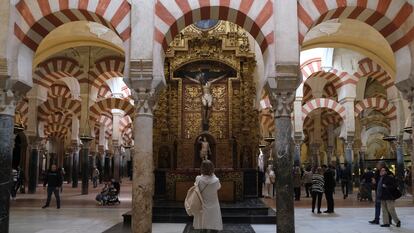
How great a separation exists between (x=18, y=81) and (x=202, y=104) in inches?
202

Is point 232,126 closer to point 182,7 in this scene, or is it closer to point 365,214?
point 365,214

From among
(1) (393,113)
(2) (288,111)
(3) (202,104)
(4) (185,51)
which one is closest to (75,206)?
(3) (202,104)

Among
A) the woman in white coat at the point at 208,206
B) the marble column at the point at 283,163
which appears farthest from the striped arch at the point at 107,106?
the woman in white coat at the point at 208,206

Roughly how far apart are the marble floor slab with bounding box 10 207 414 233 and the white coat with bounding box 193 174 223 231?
272cm

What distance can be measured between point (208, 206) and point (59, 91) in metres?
14.2

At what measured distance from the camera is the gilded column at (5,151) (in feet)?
19.0

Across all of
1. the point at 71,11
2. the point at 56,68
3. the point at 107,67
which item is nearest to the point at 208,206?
the point at 71,11

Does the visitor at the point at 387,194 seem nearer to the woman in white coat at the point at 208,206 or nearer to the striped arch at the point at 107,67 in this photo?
the woman in white coat at the point at 208,206

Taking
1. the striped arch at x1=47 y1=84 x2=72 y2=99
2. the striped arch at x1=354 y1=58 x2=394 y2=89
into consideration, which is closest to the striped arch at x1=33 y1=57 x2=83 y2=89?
the striped arch at x1=47 y1=84 x2=72 y2=99

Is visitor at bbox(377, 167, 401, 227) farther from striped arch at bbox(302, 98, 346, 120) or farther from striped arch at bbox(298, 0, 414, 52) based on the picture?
striped arch at bbox(302, 98, 346, 120)

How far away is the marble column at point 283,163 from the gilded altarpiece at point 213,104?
440 cm

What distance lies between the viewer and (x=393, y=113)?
14969 millimetres

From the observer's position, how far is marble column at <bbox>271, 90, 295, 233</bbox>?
5871mm

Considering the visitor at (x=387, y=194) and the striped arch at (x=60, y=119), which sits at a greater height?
the striped arch at (x=60, y=119)
